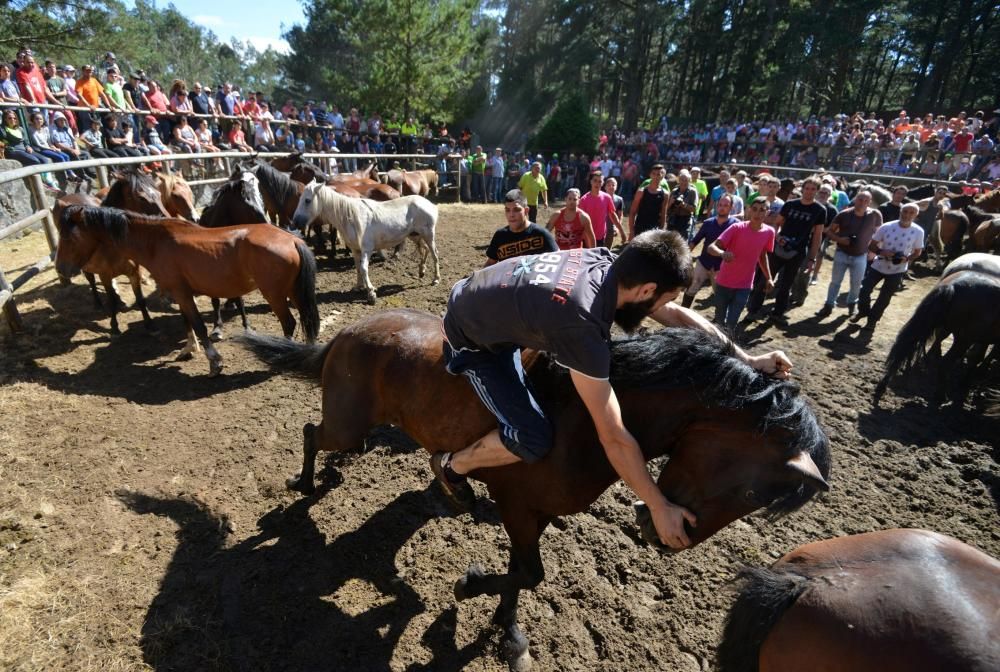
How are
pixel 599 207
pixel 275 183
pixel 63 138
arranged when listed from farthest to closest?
pixel 63 138 < pixel 275 183 < pixel 599 207

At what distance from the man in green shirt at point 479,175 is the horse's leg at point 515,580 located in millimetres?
19050

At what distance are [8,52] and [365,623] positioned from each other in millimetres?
22158

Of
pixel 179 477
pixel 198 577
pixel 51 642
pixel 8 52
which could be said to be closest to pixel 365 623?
pixel 198 577

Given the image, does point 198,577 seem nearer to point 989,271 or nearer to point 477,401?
point 477,401

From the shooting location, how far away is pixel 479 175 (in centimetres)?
2067

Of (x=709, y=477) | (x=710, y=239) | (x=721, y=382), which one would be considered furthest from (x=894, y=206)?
(x=709, y=477)

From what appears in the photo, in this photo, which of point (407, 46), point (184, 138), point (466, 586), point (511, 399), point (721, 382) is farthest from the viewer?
point (407, 46)

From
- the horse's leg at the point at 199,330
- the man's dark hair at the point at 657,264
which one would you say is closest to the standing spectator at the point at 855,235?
the man's dark hair at the point at 657,264

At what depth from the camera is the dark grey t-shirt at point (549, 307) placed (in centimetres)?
190

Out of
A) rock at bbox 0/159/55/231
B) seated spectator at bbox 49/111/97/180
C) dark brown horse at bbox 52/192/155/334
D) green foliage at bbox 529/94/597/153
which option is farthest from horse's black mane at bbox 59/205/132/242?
green foliage at bbox 529/94/597/153

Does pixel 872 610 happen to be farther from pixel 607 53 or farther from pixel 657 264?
pixel 607 53

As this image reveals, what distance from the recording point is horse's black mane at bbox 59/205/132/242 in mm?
5113

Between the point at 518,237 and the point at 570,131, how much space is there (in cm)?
2529

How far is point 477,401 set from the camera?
8.59ft
